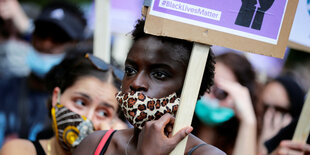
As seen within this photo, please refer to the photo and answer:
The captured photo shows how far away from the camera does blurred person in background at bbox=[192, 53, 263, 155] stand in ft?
13.4

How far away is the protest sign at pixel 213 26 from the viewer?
6.39 ft

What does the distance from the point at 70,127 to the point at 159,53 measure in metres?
1.12

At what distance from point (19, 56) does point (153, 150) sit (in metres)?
5.40

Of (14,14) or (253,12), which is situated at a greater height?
(253,12)

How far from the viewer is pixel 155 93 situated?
202 cm

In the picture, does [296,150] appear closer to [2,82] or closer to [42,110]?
[42,110]

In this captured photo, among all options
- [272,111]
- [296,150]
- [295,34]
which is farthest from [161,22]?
[272,111]

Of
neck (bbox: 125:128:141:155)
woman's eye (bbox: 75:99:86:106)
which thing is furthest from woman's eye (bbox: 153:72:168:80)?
woman's eye (bbox: 75:99:86:106)

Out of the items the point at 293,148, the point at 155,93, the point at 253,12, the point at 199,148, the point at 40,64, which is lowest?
the point at 40,64

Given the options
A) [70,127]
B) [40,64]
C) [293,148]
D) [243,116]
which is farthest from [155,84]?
[40,64]

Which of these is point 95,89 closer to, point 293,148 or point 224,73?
point 293,148

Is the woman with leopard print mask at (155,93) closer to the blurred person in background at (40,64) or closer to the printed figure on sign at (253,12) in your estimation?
the printed figure on sign at (253,12)

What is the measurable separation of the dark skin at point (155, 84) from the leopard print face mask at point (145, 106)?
32 mm

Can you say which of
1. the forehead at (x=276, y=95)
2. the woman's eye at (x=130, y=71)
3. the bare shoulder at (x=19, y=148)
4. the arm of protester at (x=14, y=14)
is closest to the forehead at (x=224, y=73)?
the forehead at (x=276, y=95)
